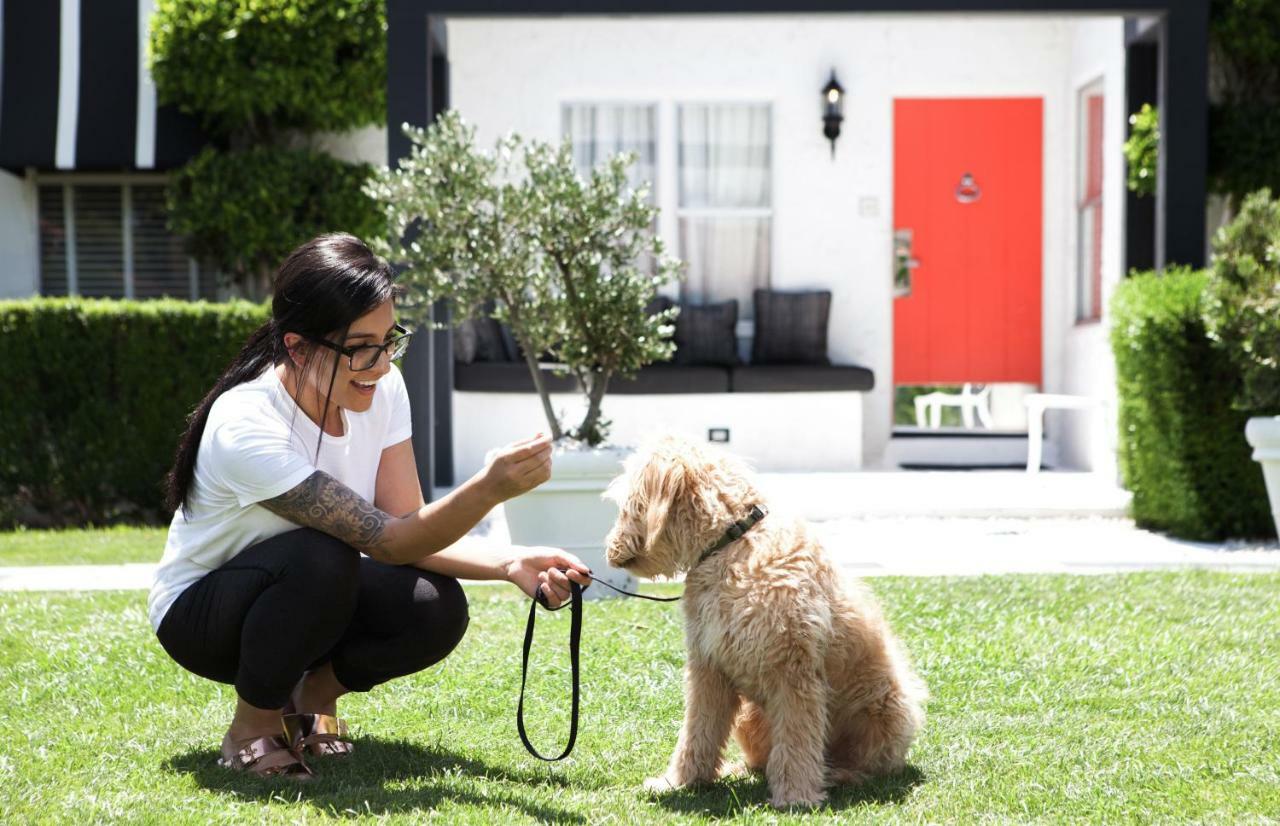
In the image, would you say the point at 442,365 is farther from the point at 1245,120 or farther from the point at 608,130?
the point at 1245,120

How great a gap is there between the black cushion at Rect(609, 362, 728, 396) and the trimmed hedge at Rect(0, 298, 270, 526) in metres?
2.91

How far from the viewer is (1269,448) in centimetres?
660

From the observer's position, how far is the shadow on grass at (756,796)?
3059mm

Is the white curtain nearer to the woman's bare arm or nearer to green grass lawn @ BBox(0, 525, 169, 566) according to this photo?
green grass lawn @ BBox(0, 525, 169, 566)

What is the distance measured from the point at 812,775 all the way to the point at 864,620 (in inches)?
15.7

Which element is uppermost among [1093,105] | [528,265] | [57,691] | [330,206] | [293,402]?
[1093,105]

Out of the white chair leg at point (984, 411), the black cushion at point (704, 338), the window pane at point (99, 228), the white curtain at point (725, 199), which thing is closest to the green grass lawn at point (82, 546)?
the window pane at point (99, 228)

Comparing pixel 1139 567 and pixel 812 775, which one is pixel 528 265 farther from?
pixel 812 775

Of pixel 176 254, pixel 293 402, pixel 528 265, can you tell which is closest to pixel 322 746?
pixel 293 402

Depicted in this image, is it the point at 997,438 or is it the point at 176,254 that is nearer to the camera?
the point at 176,254

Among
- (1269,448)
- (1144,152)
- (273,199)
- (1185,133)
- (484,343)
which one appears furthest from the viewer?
(484,343)

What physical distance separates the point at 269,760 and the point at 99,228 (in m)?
8.20

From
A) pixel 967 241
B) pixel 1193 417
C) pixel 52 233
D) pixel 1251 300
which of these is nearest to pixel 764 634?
pixel 1251 300

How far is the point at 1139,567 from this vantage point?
636 cm
